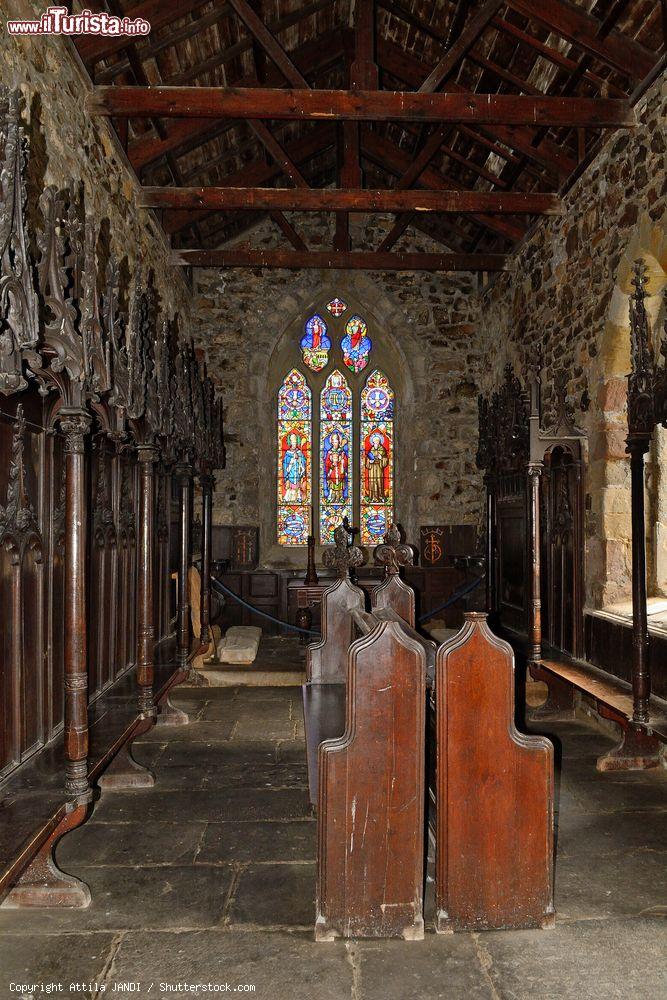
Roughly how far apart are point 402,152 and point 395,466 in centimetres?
374

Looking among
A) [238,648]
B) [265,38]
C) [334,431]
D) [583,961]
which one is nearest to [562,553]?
[238,648]

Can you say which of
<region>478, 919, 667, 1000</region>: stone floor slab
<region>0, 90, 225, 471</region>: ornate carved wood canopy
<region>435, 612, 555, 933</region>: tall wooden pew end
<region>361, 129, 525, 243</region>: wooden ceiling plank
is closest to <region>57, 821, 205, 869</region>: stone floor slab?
<region>435, 612, 555, 933</region>: tall wooden pew end

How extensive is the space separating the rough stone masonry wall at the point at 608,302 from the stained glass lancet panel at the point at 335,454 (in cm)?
332

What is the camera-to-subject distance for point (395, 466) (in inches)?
358

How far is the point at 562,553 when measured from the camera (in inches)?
214

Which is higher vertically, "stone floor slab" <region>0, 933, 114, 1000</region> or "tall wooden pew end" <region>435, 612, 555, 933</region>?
"tall wooden pew end" <region>435, 612, 555, 933</region>

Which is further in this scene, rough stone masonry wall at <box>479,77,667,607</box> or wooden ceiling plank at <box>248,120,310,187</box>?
wooden ceiling plank at <box>248,120,310,187</box>

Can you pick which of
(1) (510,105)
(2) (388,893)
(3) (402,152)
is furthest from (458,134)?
(2) (388,893)

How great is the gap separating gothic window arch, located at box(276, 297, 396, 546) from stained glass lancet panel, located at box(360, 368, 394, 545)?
0.01 metres

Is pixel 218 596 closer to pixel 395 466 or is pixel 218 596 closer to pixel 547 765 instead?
pixel 395 466

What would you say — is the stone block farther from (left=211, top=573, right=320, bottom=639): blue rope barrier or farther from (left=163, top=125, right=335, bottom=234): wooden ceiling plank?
(left=163, top=125, right=335, bottom=234): wooden ceiling plank

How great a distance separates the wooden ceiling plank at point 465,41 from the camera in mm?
4836

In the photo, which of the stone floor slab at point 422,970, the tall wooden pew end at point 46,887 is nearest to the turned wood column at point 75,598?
the tall wooden pew end at point 46,887

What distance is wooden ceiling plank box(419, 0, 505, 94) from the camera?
4.84m
